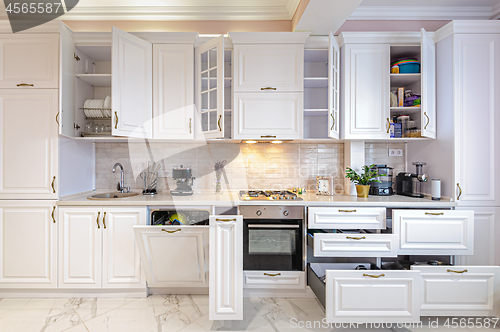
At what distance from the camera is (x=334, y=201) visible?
2168 mm

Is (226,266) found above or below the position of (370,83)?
below

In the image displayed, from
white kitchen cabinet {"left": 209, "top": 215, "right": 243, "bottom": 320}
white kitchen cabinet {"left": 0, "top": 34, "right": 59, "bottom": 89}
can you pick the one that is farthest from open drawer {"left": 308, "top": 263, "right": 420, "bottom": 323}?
white kitchen cabinet {"left": 0, "top": 34, "right": 59, "bottom": 89}

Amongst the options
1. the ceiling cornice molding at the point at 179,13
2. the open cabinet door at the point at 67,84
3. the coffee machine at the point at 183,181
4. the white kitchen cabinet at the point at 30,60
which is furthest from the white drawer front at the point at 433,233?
the white kitchen cabinet at the point at 30,60

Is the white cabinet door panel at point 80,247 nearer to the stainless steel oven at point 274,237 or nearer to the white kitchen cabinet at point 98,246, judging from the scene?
the white kitchen cabinet at point 98,246

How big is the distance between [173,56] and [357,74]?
1692 mm

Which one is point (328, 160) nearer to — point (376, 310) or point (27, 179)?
point (376, 310)

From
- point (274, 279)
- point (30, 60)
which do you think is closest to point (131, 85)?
point (30, 60)

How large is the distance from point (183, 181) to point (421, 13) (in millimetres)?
2933

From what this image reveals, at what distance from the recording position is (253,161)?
279cm

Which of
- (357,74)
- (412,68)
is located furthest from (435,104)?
(357,74)

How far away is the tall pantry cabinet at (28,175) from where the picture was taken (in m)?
2.18

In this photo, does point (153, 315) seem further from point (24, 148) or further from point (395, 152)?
point (395, 152)

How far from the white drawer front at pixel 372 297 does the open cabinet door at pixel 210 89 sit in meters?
1.50

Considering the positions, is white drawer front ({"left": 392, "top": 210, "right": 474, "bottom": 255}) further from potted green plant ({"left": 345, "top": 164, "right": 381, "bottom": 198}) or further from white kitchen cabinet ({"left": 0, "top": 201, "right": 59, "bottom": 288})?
white kitchen cabinet ({"left": 0, "top": 201, "right": 59, "bottom": 288})
